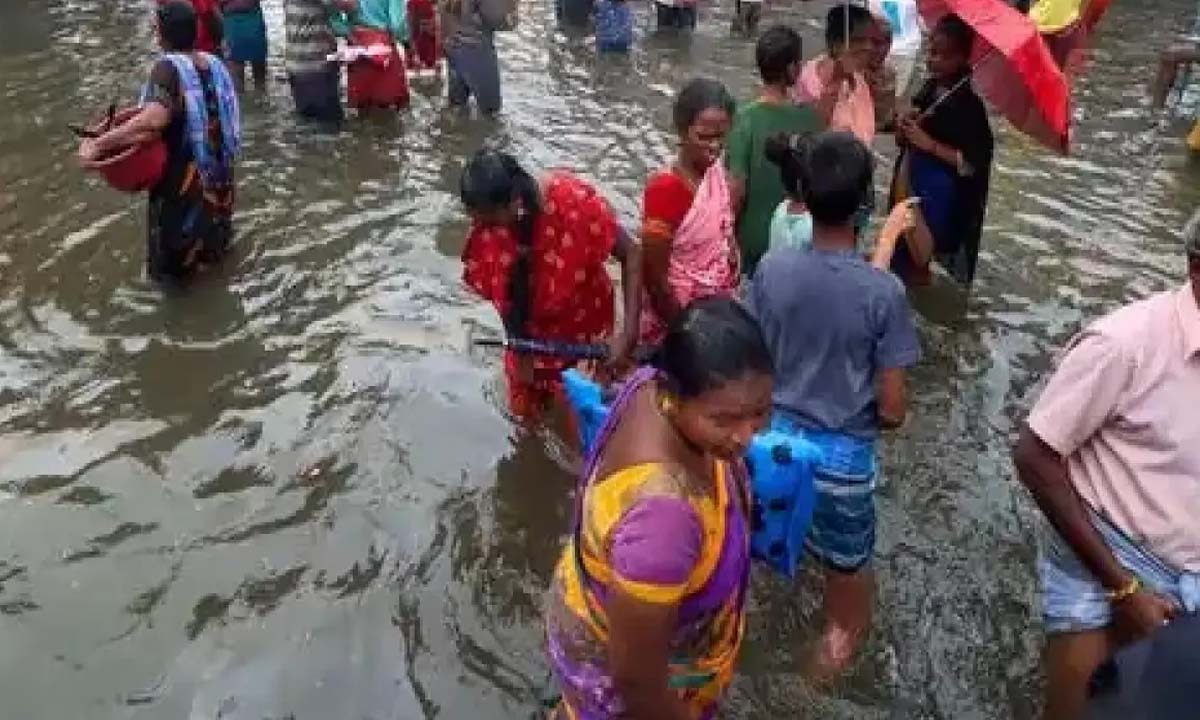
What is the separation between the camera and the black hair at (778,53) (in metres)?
4.47

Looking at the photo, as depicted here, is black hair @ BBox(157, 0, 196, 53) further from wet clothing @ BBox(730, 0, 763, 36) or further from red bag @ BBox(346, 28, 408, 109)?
wet clothing @ BBox(730, 0, 763, 36)

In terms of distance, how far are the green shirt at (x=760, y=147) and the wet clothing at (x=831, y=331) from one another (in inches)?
52.7

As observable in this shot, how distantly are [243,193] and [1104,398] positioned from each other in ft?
20.2

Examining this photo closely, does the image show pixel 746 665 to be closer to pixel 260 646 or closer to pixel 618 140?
pixel 260 646

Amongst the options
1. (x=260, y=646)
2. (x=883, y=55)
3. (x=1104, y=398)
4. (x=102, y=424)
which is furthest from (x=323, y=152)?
(x=1104, y=398)

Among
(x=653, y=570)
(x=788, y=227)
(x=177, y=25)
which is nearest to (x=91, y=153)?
(x=177, y=25)

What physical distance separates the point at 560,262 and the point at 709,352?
6.53 ft

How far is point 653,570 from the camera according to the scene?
201cm

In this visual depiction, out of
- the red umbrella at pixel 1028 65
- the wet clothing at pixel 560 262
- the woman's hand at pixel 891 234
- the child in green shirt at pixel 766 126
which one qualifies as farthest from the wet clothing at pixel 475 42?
the woman's hand at pixel 891 234

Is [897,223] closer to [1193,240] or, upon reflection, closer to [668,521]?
[1193,240]

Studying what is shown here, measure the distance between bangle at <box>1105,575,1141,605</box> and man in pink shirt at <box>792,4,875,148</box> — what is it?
254cm

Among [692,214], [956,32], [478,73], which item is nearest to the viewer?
[692,214]

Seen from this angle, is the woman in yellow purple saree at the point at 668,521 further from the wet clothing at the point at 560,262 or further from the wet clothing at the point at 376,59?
the wet clothing at the point at 376,59

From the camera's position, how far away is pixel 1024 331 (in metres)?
6.04
